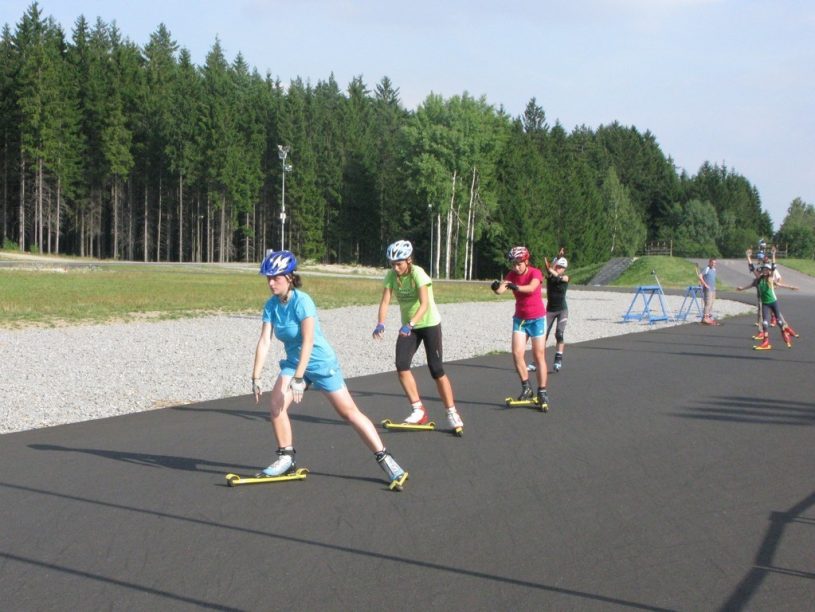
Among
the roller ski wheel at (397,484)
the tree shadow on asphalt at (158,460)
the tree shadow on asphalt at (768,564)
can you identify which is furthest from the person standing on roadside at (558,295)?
the tree shadow on asphalt at (768,564)

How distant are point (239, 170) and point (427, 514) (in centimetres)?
8410

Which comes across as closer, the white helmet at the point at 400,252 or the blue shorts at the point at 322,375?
the blue shorts at the point at 322,375

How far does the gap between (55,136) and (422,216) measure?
120ft

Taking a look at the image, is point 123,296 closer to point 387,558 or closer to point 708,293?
point 708,293

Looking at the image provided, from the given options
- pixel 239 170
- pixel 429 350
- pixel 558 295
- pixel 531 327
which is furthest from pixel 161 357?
pixel 239 170

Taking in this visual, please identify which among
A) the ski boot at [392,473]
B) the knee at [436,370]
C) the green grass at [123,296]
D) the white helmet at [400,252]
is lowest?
the green grass at [123,296]

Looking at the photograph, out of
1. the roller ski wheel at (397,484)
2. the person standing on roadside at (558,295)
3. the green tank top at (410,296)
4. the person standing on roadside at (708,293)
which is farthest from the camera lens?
the person standing on roadside at (708,293)

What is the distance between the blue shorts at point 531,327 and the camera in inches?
431

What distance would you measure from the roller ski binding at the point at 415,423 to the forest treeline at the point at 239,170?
2428 inches

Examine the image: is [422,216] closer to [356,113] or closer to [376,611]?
[356,113]

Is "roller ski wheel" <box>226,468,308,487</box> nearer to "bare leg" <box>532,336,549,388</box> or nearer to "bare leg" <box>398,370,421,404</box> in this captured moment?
"bare leg" <box>398,370,421,404</box>

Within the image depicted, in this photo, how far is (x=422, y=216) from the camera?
Answer: 96.2m

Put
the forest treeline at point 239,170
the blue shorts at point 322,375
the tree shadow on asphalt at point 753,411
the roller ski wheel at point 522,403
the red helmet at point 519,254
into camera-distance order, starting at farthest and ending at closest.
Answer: the forest treeline at point 239,170 < the roller ski wheel at point 522,403 < the red helmet at point 519,254 < the tree shadow on asphalt at point 753,411 < the blue shorts at point 322,375

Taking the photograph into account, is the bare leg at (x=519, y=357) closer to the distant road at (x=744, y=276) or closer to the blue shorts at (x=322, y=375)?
the blue shorts at (x=322, y=375)
